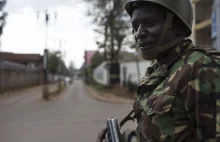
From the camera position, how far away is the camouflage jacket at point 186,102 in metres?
1.16

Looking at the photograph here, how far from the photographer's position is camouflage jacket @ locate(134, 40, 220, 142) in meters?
1.16

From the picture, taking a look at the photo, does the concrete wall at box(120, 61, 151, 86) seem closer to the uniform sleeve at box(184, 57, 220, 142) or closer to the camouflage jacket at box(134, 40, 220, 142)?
the camouflage jacket at box(134, 40, 220, 142)

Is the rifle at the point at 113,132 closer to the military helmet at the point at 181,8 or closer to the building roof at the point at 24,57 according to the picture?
the military helmet at the point at 181,8

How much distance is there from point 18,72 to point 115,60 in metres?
13.4

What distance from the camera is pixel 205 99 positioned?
1164 millimetres

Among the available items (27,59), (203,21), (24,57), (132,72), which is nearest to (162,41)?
(203,21)

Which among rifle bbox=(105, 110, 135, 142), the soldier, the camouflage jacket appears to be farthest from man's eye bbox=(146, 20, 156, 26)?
rifle bbox=(105, 110, 135, 142)

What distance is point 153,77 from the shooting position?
146cm

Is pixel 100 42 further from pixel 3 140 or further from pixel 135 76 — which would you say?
pixel 3 140

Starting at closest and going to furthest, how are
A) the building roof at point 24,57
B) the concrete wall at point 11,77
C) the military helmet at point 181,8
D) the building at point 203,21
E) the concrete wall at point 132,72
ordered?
the military helmet at point 181,8, the building at point 203,21, the concrete wall at point 132,72, the concrete wall at point 11,77, the building roof at point 24,57

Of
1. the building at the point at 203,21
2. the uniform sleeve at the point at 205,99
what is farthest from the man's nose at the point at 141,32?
the building at the point at 203,21

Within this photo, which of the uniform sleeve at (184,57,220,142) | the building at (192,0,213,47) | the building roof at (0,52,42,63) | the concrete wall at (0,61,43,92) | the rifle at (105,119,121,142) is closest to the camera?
the uniform sleeve at (184,57,220,142)

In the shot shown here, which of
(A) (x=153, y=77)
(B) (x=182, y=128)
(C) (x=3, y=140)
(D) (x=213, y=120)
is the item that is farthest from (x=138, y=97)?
(C) (x=3, y=140)

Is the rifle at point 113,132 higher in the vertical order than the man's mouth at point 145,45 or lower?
lower
